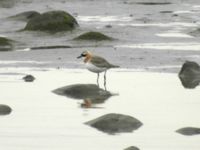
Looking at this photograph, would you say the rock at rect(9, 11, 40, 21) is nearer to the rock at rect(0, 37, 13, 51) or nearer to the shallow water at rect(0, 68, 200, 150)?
the rock at rect(0, 37, 13, 51)

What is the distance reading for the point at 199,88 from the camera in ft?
76.5

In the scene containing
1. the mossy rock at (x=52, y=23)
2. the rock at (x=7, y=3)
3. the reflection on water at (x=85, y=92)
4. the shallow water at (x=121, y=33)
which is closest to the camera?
the reflection on water at (x=85, y=92)

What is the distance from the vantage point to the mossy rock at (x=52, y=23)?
1422 inches

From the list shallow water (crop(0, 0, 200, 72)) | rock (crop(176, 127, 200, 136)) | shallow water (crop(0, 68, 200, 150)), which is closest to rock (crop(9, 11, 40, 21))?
shallow water (crop(0, 0, 200, 72))

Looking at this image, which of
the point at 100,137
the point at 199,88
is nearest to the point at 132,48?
the point at 199,88

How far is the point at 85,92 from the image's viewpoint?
22.3m

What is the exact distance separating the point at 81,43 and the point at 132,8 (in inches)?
475

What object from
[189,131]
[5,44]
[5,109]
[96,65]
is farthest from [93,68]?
[5,44]

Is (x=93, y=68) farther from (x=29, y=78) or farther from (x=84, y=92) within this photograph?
(x=84, y=92)

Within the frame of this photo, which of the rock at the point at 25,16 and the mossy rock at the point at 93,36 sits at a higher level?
the rock at the point at 25,16

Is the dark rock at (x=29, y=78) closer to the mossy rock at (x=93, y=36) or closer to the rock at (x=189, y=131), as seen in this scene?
the rock at (x=189, y=131)

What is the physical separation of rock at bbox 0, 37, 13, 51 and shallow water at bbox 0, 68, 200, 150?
5.15 m

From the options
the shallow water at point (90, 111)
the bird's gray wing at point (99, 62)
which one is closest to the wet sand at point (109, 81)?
the shallow water at point (90, 111)

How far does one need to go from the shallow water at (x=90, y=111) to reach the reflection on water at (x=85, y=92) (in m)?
0.32
